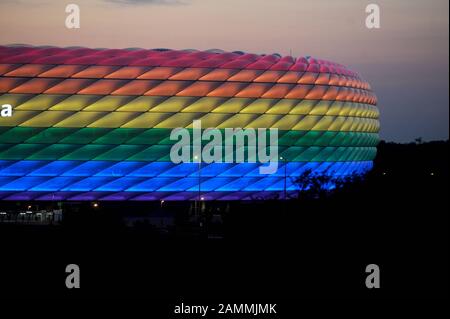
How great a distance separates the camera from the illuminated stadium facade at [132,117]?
57.2 meters

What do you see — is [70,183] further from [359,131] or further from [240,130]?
[359,131]

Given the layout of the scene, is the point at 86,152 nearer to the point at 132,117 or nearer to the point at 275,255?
the point at 132,117

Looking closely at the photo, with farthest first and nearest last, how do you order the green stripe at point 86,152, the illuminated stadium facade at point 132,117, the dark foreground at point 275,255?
1. the green stripe at point 86,152
2. the illuminated stadium facade at point 132,117
3. the dark foreground at point 275,255

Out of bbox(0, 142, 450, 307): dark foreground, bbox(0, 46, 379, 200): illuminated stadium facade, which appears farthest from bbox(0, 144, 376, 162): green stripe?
bbox(0, 142, 450, 307): dark foreground

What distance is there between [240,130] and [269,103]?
2364mm

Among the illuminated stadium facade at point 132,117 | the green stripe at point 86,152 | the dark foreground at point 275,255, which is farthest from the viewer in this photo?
the green stripe at point 86,152

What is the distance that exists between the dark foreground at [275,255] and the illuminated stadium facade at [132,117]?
17390 mm

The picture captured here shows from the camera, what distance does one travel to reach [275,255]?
30.7m

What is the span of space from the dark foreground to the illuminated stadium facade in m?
17.4

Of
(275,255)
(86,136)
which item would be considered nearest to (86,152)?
(86,136)

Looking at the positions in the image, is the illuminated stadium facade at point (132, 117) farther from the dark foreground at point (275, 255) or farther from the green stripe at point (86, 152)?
the dark foreground at point (275, 255)

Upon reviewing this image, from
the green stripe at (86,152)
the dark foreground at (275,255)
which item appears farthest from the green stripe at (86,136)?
the dark foreground at (275,255)

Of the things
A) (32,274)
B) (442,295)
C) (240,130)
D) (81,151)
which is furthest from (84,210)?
(442,295)
